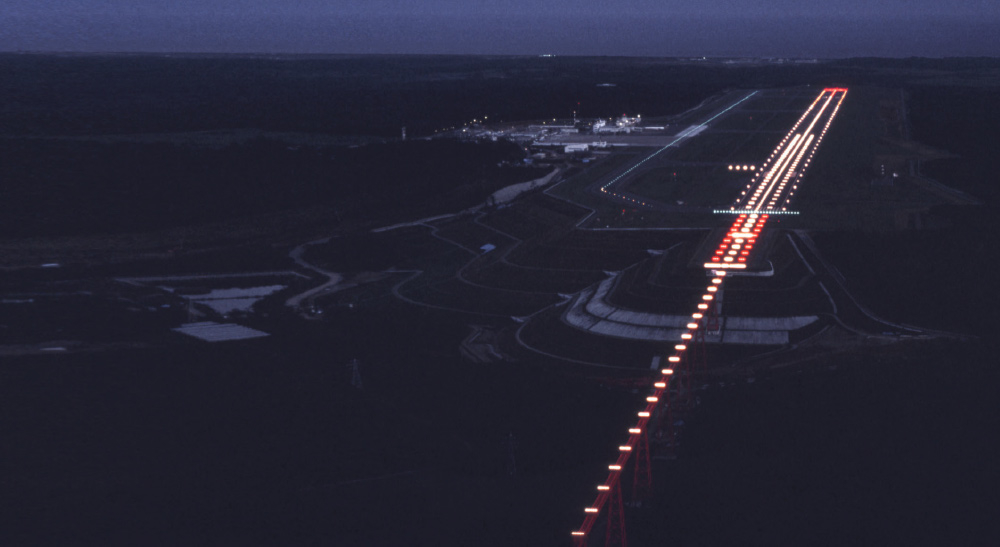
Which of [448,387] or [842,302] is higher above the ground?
[842,302]

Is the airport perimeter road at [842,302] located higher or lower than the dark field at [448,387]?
higher

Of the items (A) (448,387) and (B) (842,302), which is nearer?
(A) (448,387)

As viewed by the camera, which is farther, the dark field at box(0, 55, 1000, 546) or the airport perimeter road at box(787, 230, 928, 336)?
the airport perimeter road at box(787, 230, 928, 336)

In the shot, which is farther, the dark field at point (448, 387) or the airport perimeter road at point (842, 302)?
the airport perimeter road at point (842, 302)

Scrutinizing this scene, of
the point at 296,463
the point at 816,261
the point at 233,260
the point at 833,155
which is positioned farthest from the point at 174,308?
the point at 833,155
